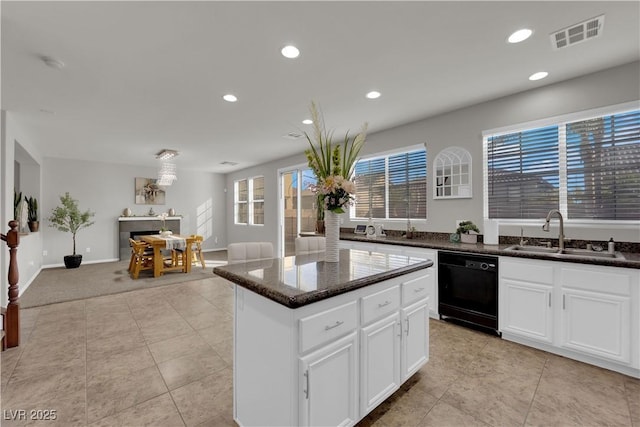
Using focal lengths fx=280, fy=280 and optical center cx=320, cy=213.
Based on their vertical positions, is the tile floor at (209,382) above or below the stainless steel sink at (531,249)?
below

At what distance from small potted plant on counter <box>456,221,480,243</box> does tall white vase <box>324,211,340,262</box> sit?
2202mm

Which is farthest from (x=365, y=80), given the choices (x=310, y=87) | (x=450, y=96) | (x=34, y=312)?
(x=34, y=312)

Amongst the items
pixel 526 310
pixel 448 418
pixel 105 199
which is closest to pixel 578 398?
pixel 526 310

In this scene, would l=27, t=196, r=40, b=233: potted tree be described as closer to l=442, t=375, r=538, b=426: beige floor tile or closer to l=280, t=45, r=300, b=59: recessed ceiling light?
l=280, t=45, r=300, b=59: recessed ceiling light

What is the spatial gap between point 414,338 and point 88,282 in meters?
5.76

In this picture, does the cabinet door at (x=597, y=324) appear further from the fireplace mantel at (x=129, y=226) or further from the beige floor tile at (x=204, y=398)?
the fireplace mantel at (x=129, y=226)

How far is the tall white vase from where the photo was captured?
198cm

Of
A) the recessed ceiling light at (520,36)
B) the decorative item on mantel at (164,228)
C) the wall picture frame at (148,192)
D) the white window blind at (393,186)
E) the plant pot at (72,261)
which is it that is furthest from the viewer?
the wall picture frame at (148,192)

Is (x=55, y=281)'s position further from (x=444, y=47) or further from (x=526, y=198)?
(x=526, y=198)

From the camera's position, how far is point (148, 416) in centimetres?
179

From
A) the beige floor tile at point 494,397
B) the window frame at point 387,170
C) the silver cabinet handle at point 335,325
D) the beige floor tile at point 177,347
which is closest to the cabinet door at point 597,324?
the beige floor tile at point 494,397

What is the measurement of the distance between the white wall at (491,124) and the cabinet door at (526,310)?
2.58ft

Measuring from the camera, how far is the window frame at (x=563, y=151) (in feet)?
8.58

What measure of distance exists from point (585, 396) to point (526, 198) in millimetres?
1965
